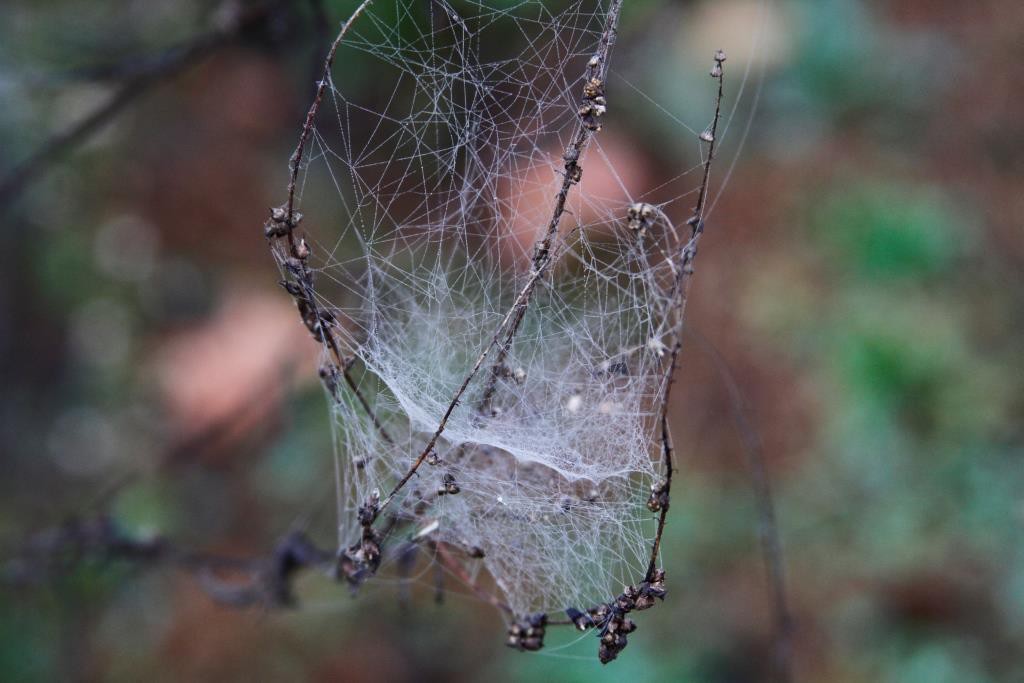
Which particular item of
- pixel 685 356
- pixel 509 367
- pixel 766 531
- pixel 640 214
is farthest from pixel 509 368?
pixel 685 356

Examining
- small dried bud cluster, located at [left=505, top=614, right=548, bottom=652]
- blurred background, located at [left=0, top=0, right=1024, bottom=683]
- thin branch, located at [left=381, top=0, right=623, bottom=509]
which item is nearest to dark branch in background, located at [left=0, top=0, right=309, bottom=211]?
blurred background, located at [left=0, top=0, right=1024, bottom=683]

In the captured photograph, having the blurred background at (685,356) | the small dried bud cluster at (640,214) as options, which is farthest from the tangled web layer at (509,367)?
the blurred background at (685,356)

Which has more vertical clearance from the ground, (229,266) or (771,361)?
(229,266)

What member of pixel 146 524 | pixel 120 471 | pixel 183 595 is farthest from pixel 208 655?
pixel 120 471

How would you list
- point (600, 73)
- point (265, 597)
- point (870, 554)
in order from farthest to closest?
1. point (870, 554)
2. point (265, 597)
3. point (600, 73)

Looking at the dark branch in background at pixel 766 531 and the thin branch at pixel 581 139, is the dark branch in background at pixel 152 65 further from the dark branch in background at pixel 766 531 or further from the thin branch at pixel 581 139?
the dark branch in background at pixel 766 531

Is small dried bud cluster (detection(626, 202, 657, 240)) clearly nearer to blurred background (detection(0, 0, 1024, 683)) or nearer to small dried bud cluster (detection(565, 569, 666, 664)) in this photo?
small dried bud cluster (detection(565, 569, 666, 664))

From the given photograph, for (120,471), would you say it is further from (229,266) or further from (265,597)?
(265,597)
